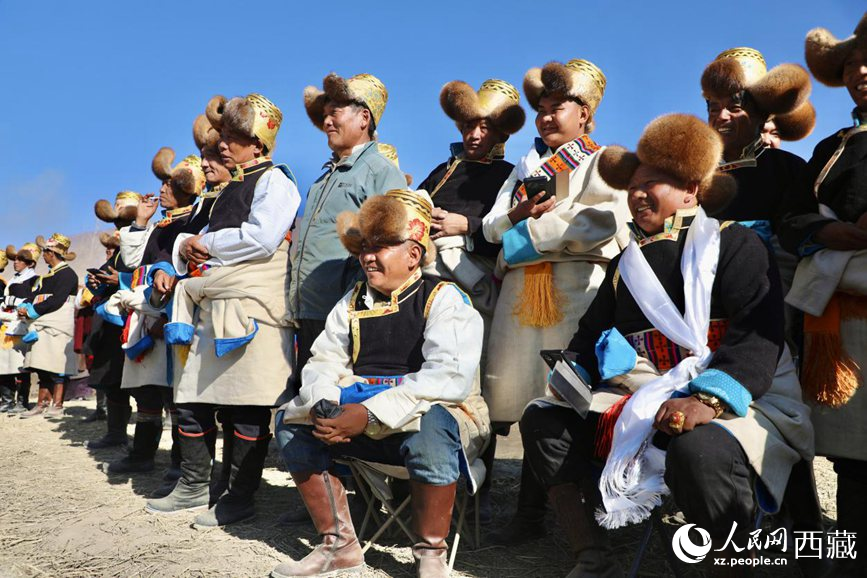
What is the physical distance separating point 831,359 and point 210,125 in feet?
14.8

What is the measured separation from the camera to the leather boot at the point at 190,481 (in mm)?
4762

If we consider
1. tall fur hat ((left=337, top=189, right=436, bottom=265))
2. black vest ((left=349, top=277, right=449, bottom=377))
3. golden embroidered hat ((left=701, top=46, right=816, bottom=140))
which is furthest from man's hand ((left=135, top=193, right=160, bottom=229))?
golden embroidered hat ((left=701, top=46, right=816, bottom=140))

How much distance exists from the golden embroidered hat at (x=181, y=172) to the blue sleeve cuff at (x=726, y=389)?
4391mm

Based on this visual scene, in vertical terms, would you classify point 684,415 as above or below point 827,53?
below

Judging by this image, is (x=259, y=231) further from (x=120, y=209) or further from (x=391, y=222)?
(x=120, y=209)

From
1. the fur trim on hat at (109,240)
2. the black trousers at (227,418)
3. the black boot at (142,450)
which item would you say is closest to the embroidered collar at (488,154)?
the black trousers at (227,418)

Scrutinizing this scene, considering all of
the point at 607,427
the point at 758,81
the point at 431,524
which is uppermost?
the point at 758,81

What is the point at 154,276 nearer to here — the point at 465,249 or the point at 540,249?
the point at 465,249

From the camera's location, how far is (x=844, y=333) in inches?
123

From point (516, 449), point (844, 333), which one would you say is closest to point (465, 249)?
point (844, 333)

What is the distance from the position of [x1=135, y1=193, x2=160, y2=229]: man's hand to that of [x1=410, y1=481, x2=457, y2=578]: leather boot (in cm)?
506

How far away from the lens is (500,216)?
410cm

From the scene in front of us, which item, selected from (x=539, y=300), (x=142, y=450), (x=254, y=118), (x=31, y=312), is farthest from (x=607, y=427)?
(x=31, y=312)

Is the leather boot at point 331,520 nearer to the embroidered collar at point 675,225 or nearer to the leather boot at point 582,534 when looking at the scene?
the leather boot at point 582,534
